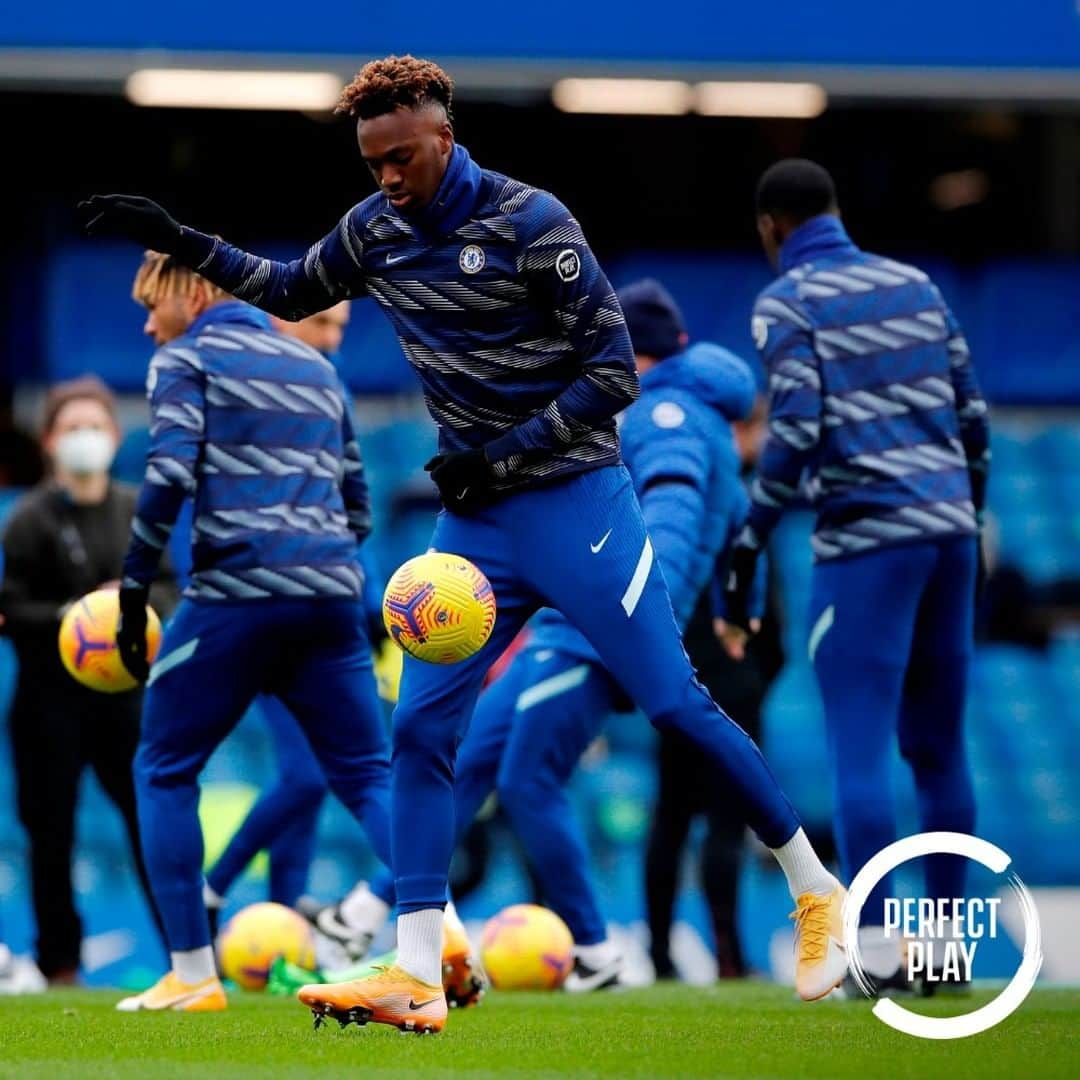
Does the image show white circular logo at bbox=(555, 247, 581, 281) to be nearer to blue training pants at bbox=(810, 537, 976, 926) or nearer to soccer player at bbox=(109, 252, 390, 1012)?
soccer player at bbox=(109, 252, 390, 1012)

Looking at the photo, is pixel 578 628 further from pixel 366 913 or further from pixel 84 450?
A: pixel 84 450

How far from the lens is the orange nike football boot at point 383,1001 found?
5.27m

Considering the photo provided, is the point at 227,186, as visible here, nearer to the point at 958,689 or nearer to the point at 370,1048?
the point at 958,689

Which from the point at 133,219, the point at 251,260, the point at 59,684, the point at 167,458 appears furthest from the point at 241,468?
the point at 59,684

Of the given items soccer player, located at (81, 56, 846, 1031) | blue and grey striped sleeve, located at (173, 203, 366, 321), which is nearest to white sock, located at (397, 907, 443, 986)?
soccer player, located at (81, 56, 846, 1031)

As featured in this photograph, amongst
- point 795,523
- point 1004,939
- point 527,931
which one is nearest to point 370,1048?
point 527,931

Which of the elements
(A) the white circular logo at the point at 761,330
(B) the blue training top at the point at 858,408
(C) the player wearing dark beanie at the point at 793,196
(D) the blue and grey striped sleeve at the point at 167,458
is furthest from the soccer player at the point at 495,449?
(C) the player wearing dark beanie at the point at 793,196

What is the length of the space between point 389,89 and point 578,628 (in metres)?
1.41

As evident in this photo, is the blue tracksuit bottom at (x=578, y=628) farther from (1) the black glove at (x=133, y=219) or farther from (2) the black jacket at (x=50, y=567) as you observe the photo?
(2) the black jacket at (x=50, y=567)

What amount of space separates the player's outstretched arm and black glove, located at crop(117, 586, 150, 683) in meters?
1.09

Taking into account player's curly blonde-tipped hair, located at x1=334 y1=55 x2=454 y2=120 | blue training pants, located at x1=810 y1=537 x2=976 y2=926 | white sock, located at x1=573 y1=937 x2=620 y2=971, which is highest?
player's curly blonde-tipped hair, located at x1=334 y1=55 x2=454 y2=120

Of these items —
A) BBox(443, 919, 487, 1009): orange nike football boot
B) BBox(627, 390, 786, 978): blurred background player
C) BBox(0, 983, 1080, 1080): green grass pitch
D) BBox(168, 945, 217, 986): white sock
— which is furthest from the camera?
BBox(627, 390, 786, 978): blurred background player

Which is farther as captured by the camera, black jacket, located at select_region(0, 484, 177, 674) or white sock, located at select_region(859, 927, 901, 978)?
black jacket, located at select_region(0, 484, 177, 674)

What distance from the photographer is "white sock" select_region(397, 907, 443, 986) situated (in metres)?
5.41
